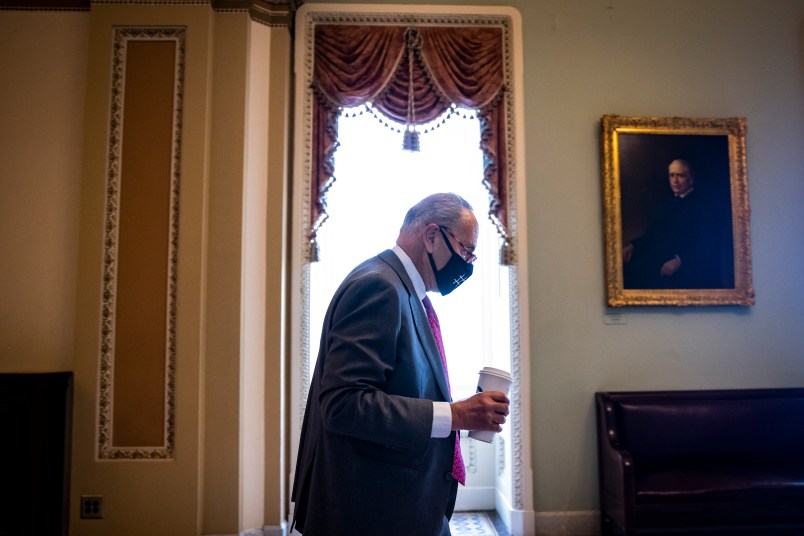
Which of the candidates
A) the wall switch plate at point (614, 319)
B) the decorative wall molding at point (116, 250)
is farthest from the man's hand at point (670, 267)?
the decorative wall molding at point (116, 250)

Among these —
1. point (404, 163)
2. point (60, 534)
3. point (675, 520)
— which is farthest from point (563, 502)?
point (60, 534)

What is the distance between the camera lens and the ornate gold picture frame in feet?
12.0

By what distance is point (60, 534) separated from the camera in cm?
296

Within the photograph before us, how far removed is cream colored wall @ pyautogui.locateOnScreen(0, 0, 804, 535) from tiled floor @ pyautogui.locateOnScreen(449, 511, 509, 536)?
33 centimetres

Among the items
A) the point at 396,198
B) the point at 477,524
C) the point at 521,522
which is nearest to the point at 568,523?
the point at 521,522

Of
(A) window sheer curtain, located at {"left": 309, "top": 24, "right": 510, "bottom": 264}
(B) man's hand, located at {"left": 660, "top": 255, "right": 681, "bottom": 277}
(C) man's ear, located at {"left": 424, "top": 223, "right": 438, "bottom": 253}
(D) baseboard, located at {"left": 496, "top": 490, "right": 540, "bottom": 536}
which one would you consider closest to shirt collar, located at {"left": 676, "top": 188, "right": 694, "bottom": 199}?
(B) man's hand, located at {"left": 660, "top": 255, "right": 681, "bottom": 277}

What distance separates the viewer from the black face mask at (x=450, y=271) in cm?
163

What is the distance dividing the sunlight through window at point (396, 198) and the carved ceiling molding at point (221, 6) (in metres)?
0.76

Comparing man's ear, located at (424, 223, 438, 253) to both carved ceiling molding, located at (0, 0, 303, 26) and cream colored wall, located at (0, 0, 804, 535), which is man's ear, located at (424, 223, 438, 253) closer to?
cream colored wall, located at (0, 0, 804, 535)

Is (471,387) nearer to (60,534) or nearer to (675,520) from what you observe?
(675,520)

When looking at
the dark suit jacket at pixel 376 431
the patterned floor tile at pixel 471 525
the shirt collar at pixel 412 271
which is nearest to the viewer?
the dark suit jacket at pixel 376 431

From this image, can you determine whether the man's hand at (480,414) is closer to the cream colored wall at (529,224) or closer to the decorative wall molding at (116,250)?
the cream colored wall at (529,224)

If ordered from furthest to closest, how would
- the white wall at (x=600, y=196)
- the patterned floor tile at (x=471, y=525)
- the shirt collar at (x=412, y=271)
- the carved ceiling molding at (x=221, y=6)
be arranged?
the white wall at (x=600, y=196)
the patterned floor tile at (x=471, y=525)
the carved ceiling molding at (x=221, y=6)
the shirt collar at (x=412, y=271)

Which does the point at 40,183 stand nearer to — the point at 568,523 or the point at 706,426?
the point at 568,523
